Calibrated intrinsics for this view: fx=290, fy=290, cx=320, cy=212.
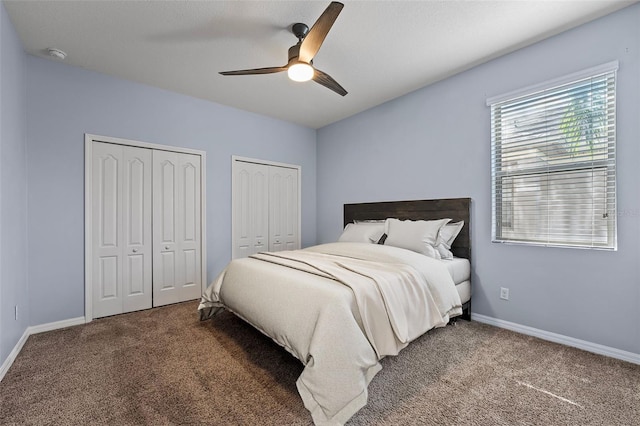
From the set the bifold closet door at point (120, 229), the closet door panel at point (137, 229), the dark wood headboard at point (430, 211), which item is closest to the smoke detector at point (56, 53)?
the bifold closet door at point (120, 229)

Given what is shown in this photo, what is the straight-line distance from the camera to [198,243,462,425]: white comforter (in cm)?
152

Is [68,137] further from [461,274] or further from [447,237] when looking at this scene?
[461,274]

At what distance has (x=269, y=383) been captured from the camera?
1882 millimetres

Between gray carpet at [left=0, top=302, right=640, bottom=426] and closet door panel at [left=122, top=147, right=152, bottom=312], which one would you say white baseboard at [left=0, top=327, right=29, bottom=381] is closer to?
gray carpet at [left=0, top=302, right=640, bottom=426]

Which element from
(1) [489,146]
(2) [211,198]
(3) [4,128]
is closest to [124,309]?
(2) [211,198]

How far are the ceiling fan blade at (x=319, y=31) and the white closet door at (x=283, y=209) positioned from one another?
99.2 inches

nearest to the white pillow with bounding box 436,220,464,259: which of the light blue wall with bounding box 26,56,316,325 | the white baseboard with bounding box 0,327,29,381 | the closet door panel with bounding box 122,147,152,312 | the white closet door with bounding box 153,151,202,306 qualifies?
the white closet door with bounding box 153,151,202,306

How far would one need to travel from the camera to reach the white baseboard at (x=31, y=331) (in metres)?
2.06

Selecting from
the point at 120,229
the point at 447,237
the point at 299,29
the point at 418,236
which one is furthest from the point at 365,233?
the point at 120,229

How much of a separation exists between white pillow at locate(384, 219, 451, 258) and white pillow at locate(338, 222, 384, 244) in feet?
0.65

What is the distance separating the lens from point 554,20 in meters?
2.32

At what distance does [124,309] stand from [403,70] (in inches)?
161

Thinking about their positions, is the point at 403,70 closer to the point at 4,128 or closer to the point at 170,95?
the point at 170,95

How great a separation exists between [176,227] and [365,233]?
2388 millimetres
